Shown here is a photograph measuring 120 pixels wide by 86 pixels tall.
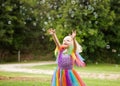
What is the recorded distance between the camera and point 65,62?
26.5 ft

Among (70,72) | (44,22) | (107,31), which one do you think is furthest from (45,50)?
(70,72)

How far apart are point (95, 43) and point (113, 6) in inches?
144

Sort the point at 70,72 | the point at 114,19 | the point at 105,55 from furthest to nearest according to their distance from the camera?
the point at 105,55 < the point at 114,19 < the point at 70,72

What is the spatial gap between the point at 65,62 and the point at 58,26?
19.7 m

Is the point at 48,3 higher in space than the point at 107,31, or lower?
higher

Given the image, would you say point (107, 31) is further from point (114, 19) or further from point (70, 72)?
point (70, 72)

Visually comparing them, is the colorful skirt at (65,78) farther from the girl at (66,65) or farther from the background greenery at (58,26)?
the background greenery at (58,26)

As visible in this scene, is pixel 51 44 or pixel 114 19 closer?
pixel 114 19

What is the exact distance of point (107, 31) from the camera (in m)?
30.3

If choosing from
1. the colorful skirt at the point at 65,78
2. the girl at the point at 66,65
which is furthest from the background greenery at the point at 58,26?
the colorful skirt at the point at 65,78

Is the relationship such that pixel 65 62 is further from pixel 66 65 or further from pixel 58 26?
pixel 58 26

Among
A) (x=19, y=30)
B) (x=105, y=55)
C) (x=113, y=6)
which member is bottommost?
(x=105, y=55)

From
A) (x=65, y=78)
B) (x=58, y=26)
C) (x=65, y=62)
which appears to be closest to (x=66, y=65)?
(x=65, y=62)

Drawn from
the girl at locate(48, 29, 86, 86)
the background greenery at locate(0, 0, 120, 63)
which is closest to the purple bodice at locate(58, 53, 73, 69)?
the girl at locate(48, 29, 86, 86)
